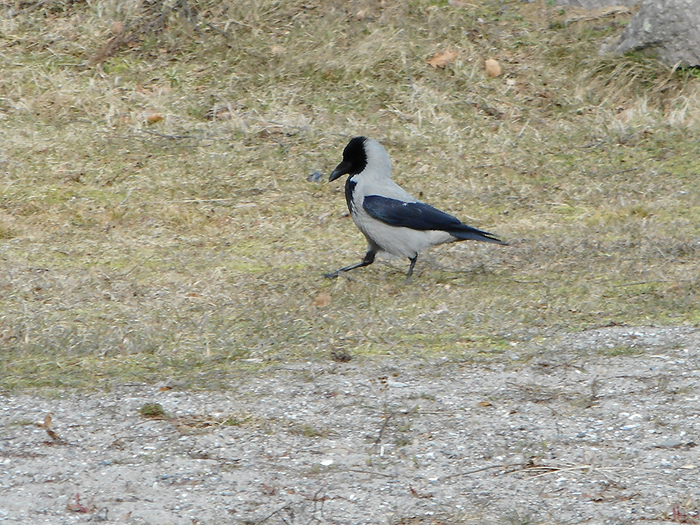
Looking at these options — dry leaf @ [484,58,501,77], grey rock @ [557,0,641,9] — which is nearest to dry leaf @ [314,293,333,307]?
dry leaf @ [484,58,501,77]

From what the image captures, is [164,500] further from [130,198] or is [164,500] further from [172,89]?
[172,89]

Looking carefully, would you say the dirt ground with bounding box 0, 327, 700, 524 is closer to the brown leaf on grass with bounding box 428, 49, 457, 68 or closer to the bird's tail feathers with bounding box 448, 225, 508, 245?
the bird's tail feathers with bounding box 448, 225, 508, 245

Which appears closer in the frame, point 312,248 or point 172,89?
point 312,248

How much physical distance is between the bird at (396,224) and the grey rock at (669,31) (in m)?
4.07

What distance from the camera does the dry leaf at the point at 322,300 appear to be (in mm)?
5871

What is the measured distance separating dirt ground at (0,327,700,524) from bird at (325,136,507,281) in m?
1.22

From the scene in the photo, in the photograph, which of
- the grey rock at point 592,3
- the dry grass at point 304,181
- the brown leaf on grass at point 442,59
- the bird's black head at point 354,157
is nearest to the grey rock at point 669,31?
the dry grass at point 304,181

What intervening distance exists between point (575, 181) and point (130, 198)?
11.4ft

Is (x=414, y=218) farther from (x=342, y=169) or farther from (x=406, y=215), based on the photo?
(x=342, y=169)

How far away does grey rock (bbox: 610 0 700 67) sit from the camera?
30.3ft

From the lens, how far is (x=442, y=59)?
9648mm

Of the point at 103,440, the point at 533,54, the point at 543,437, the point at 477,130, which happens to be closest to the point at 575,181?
the point at 477,130

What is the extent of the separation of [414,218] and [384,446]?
93.1 inches

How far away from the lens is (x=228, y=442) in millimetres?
4082
